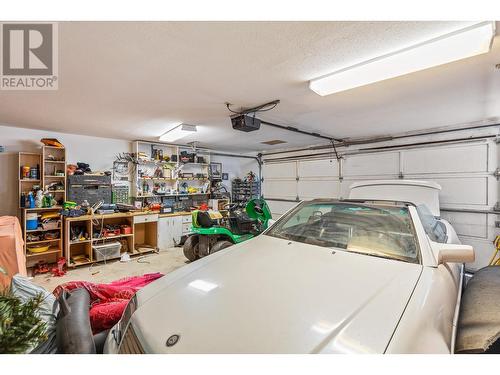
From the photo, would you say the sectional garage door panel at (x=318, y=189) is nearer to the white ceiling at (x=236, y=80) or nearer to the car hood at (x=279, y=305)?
the white ceiling at (x=236, y=80)

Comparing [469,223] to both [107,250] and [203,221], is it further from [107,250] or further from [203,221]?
[107,250]

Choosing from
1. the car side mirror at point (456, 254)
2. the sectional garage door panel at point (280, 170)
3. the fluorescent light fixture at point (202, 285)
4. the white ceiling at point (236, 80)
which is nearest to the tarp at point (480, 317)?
the car side mirror at point (456, 254)

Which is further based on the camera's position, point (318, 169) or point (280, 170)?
point (280, 170)

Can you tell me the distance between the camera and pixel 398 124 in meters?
4.09

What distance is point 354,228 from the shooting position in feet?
6.61

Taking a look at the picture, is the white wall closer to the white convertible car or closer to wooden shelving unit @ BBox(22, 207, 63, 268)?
wooden shelving unit @ BBox(22, 207, 63, 268)

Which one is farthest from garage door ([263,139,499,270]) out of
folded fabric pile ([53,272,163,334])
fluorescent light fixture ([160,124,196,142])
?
folded fabric pile ([53,272,163,334])

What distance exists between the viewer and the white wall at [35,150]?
13.4 ft

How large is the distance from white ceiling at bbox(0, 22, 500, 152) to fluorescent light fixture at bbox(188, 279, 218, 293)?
171 cm

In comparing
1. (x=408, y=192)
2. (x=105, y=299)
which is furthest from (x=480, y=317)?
(x=105, y=299)

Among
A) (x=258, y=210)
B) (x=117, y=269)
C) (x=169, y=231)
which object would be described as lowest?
(x=117, y=269)

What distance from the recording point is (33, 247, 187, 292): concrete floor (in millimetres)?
3580

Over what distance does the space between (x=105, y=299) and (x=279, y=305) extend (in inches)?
65.9
